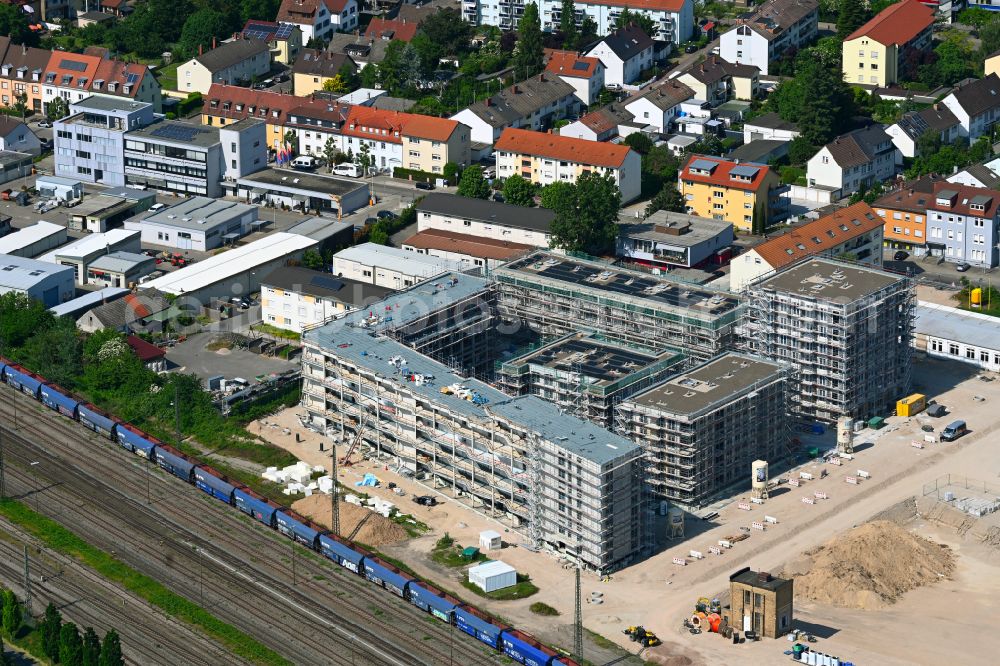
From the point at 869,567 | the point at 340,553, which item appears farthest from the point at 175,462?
the point at 869,567

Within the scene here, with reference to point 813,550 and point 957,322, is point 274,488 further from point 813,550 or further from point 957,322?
point 957,322

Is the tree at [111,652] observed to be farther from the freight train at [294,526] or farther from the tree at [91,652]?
the freight train at [294,526]

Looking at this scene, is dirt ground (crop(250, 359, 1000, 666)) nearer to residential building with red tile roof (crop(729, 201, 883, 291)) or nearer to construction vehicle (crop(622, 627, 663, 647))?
construction vehicle (crop(622, 627, 663, 647))

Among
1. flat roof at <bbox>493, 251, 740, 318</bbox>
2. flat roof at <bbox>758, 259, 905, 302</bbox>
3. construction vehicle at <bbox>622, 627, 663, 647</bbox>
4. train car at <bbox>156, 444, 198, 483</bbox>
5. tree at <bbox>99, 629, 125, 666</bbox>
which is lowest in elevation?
construction vehicle at <bbox>622, 627, 663, 647</bbox>

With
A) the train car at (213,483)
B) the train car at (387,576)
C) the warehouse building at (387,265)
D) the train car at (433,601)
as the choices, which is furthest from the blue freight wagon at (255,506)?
the warehouse building at (387,265)

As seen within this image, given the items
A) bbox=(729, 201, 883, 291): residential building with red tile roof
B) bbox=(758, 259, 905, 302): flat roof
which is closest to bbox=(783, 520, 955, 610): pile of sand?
bbox=(758, 259, 905, 302): flat roof

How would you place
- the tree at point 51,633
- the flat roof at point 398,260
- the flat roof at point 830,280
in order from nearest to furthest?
the tree at point 51,633 → the flat roof at point 830,280 → the flat roof at point 398,260
